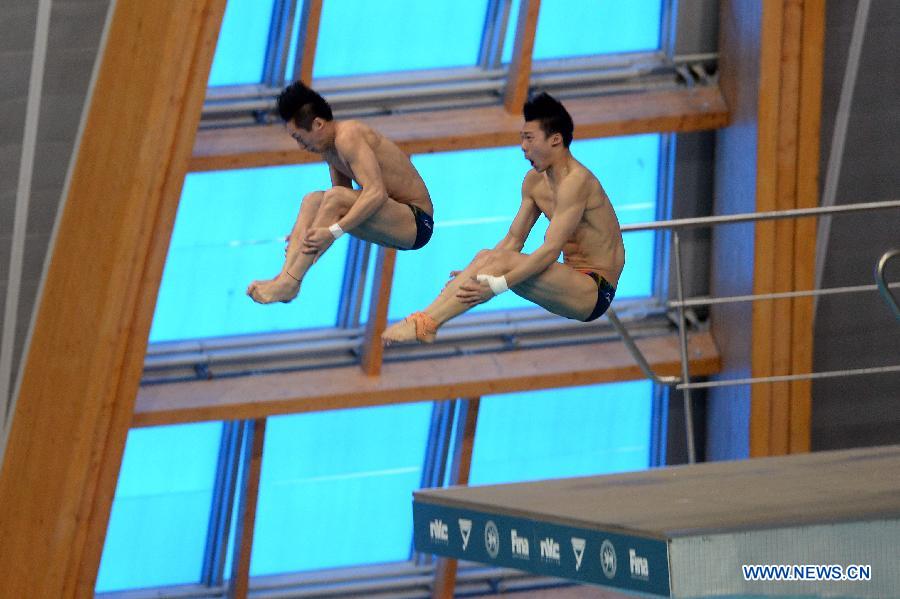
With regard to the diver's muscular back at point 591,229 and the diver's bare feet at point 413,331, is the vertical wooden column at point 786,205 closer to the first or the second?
the diver's muscular back at point 591,229

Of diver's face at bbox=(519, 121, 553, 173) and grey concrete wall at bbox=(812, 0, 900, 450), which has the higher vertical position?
grey concrete wall at bbox=(812, 0, 900, 450)

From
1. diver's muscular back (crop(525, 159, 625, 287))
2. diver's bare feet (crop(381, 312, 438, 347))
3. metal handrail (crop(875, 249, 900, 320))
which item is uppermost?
diver's muscular back (crop(525, 159, 625, 287))

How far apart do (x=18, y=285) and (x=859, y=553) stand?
4.38m

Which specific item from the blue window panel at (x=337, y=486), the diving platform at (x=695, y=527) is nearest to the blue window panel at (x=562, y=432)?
the blue window panel at (x=337, y=486)

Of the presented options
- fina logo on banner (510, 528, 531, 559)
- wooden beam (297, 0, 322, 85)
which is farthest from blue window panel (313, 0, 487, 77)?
fina logo on banner (510, 528, 531, 559)

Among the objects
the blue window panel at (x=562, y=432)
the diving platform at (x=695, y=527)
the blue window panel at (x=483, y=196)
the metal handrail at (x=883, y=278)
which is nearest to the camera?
the diving platform at (x=695, y=527)

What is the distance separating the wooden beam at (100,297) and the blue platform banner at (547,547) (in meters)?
1.90

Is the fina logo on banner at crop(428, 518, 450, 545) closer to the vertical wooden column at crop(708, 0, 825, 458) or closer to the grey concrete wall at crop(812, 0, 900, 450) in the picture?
the vertical wooden column at crop(708, 0, 825, 458)

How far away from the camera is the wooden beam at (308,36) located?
26.6 ft

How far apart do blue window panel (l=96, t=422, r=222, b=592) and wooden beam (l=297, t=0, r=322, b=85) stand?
240 centimetres

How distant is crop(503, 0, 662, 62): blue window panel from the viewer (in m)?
9.03

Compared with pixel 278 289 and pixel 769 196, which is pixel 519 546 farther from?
pixel 769 196

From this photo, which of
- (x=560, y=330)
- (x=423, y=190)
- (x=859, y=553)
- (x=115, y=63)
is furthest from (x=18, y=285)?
(x=859, y=553)

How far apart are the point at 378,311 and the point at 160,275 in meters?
1.73
